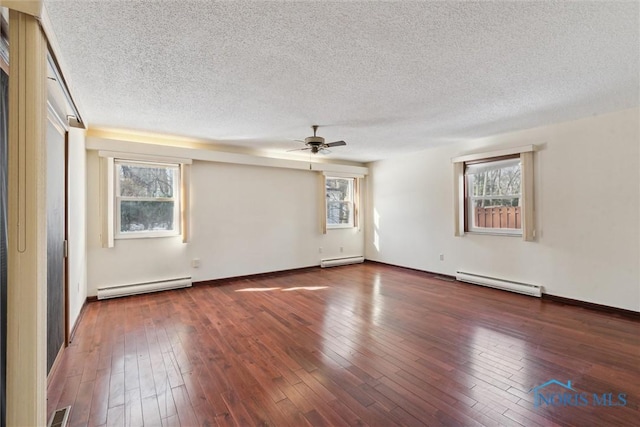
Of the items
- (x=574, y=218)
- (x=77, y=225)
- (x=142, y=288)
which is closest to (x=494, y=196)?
(x=574, y=218)

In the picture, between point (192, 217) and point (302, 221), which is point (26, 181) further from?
point (302, 221)

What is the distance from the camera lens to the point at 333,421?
170 cm

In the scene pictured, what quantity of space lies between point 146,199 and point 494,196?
18.6ft

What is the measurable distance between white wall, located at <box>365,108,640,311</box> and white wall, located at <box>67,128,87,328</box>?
17.9 ft

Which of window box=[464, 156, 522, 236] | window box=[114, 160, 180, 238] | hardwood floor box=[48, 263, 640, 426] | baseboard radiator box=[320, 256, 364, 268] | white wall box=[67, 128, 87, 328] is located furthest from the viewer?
baseboard radiator box=[320, 256, 364, 268]

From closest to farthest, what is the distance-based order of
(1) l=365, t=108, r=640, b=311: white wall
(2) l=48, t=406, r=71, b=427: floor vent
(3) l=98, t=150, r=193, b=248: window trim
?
(2) l=48, t=406, r=71, b=427: floor vent < (1) l=365, t=108, r=640, b=311: white wall < (3) l=98, t=150, r=193, b=248: window trim

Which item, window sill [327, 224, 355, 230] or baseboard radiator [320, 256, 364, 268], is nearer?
baseboard radiator [320, 256, 364, 268]

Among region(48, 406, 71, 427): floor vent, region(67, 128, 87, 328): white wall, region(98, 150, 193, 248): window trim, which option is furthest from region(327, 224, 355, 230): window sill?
region(48, 406, 71, 427): floor vent

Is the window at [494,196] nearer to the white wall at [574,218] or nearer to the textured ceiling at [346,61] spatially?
the white wall at [574,218]

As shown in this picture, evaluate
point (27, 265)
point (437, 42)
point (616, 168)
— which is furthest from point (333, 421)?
point (616, 168)

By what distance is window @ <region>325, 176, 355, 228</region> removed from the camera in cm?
661

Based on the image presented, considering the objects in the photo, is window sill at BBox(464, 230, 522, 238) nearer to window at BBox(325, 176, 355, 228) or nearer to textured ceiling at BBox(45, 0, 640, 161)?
textured ceiling at BBox(45, 0, 640, 161)

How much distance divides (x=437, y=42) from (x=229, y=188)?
409 cm

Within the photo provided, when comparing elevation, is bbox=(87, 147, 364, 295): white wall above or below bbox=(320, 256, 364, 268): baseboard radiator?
above
